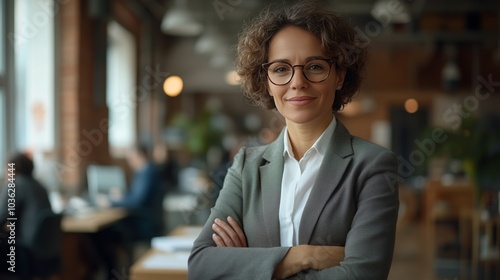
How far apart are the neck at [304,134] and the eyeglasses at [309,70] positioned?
0.13 metres

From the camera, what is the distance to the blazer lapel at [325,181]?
1.60 meters

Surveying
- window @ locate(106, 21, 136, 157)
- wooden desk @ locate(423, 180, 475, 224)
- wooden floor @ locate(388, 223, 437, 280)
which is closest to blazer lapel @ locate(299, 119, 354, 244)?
wooden floor @ locate(388, 223, 437, 280)

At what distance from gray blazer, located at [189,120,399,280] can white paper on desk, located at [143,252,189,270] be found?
1.00 m

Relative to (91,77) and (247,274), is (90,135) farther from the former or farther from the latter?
(247,274)

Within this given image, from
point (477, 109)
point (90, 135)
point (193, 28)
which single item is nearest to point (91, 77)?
point (90, 135)

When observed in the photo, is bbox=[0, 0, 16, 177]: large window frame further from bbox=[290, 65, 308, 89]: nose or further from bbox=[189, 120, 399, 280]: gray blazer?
bbox=[290, 65, 308, 89]: nose

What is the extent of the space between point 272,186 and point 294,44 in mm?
392

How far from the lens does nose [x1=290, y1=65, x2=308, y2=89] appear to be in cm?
156

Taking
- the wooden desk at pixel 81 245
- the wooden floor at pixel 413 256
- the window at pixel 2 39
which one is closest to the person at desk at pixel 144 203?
the wooden desk at pixel 81 245

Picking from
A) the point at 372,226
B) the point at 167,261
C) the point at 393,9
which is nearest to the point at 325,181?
the point at 372,226

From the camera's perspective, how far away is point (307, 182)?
1.66 m

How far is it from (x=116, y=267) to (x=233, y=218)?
4.59 m

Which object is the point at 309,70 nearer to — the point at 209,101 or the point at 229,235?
the point at 229,235

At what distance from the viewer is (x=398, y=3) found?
634 centimetres
